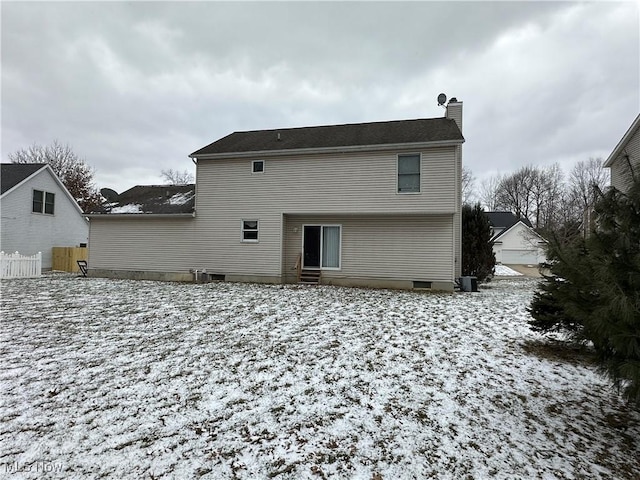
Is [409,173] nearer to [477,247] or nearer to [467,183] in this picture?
[477,247]

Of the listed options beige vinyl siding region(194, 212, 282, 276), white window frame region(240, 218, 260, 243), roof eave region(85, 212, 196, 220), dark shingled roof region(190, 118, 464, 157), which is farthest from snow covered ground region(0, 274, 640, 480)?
dark shingled roof region(190, 118, 464, 157)

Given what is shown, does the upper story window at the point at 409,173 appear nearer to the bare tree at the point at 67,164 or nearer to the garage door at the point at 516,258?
the garage door at the point at 516,258

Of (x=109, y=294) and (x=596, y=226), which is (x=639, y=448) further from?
(x=109, y=294)

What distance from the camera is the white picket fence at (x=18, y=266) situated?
45.4 feet

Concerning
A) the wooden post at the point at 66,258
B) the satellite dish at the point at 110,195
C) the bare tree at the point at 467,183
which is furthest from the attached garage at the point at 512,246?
the wooden post at the point at 66,258

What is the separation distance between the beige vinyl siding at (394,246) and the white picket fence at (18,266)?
11849 millimetres

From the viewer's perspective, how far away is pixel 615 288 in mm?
2580

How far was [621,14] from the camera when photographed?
30.1 feet

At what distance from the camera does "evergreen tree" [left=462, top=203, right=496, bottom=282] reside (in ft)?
47.4

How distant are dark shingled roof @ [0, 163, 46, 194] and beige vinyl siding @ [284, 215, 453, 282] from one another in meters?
16.0

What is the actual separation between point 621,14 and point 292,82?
11734mm

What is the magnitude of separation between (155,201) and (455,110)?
14241 mm

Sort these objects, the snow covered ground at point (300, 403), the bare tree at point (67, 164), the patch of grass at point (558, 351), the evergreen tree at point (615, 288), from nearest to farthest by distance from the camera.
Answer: the evergreen tree at point (615, 288) → the snow covered ground at point (300, 403) → the patch of grass at point (558, 351) → the bare tree at point (67, 164)

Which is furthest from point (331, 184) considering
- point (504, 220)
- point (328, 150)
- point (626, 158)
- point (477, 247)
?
point (504, 220)
